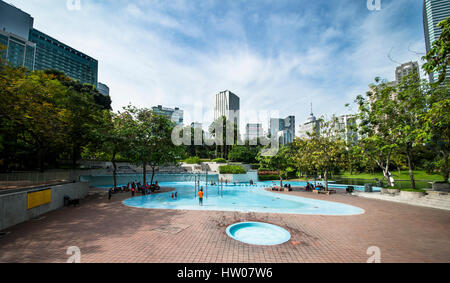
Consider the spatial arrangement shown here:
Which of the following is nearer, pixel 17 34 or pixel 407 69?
pixel 407 69

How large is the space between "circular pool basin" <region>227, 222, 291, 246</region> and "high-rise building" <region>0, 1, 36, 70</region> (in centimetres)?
14552

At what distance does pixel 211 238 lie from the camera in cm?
833

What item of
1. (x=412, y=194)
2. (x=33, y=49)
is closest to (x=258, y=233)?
(x=412, y=194)

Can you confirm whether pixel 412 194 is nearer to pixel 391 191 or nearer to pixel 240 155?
pixel 391 191

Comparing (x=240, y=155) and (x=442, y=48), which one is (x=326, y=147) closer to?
(x=442, y=48)

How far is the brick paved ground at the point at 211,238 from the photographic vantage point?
6570 mm

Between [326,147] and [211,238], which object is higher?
[326,147]

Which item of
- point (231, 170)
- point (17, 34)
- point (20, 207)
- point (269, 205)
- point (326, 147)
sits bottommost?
point (269, 205)

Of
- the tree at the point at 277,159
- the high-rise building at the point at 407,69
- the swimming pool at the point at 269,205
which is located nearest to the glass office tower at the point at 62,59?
the swimming pool at the point at 269,205

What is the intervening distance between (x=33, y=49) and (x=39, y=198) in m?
150

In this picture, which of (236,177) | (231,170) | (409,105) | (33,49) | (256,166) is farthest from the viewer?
(33,49)

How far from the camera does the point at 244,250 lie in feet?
23.5

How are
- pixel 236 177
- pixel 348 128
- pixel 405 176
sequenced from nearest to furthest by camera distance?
1. pixel 348 128
2. pixel 236 177
3. pixel 405 176

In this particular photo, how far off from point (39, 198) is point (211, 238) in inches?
481
